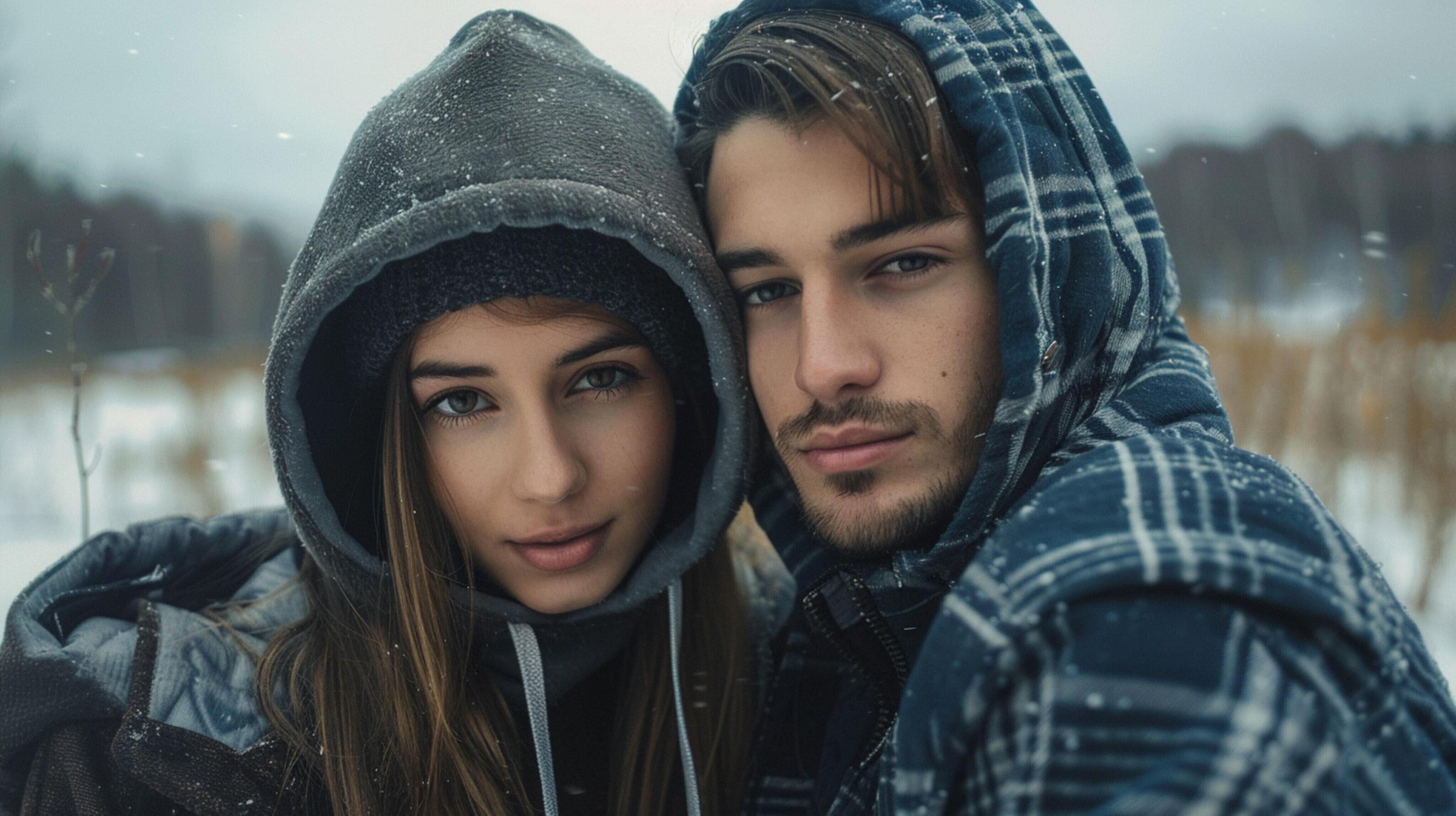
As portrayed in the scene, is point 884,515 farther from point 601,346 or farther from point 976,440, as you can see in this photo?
point 601,346

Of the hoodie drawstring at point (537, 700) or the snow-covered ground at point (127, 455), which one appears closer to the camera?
the hoodie drawstring at point (537, 700)

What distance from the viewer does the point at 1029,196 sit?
1478 mm

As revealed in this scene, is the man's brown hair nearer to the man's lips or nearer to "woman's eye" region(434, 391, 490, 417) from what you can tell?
the man's lips

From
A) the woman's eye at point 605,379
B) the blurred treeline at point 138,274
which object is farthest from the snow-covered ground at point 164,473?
the woman's eye at point 605,379

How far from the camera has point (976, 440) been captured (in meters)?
1.59

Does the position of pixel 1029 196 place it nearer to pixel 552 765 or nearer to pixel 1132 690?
pixel 1132 690

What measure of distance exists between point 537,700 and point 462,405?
59 cm

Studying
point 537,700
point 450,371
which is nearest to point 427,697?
point 537,700

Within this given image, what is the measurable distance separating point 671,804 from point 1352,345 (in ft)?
14.5

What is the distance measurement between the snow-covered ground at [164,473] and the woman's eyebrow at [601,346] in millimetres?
3167

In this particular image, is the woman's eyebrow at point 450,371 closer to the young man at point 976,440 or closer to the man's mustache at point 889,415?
the young man at point 976,440

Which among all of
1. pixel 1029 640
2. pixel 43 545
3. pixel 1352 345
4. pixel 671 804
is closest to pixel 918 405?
pixel 1029 640

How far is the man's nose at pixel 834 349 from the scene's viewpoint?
1.55 meters

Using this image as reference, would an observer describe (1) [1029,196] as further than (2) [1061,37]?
No
